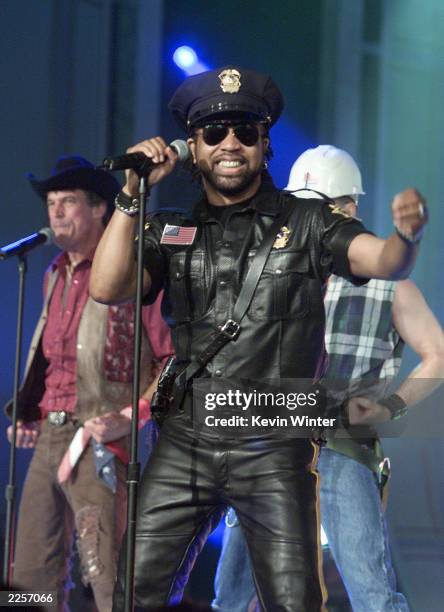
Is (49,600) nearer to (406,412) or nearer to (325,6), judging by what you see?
(406,412)

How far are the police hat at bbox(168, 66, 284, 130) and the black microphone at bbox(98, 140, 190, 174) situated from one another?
6.3 inches

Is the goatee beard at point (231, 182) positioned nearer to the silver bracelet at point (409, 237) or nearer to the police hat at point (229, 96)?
the police hat at point (229, 96)

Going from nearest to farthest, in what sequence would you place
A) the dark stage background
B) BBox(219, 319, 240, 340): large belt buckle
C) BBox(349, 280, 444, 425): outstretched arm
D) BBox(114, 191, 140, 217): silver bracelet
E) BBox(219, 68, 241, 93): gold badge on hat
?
BBox(219, 319, 240, 340): large belt buckle → BBox(114, 191, 140, 217): silver bracelet → BBox(219, 68, 241, 93): gold badge on hat → BBox(349, 280, 444, 425): outstretched arm → the dark stage background

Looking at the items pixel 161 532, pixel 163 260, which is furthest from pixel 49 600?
pixel 163 260

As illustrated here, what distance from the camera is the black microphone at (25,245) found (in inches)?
176

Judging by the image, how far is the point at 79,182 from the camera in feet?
17.3

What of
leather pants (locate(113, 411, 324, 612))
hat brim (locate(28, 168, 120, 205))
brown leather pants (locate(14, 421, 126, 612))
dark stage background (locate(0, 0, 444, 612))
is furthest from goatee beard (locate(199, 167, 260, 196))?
dark stage background (locate(0, 0, 444, 612))

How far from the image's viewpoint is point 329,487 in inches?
162

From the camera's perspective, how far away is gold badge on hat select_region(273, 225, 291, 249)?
10.9 ft

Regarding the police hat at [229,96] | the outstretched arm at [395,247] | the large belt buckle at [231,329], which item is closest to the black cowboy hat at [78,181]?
the police hat at [229,96]

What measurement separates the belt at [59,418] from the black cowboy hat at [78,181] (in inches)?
Answer: 44.2

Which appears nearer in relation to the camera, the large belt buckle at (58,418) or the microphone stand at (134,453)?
the microphone stand at (134,453)

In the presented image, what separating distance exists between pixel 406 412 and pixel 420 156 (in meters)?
4.60

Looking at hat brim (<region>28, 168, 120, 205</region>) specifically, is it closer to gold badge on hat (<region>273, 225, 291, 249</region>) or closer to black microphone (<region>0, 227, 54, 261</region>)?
black microphone (<region>0, 227, 54, 261</region>)
